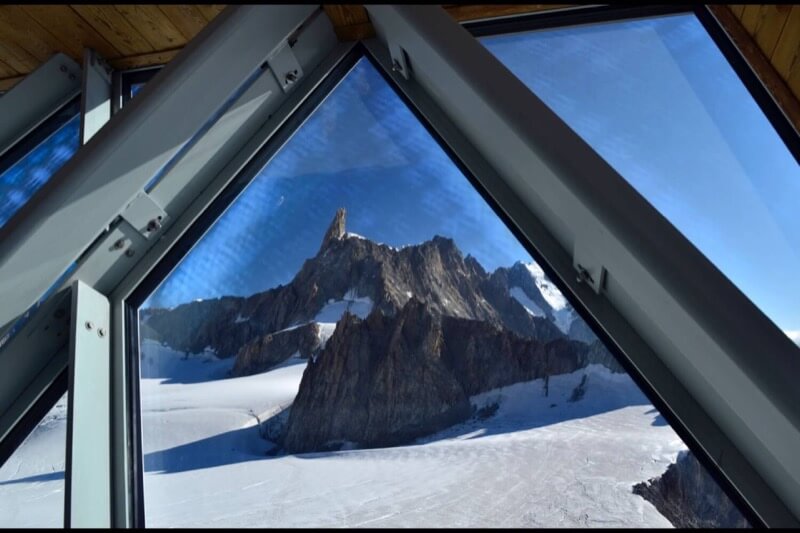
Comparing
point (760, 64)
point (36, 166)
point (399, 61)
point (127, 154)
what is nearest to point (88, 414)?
point (127, 154)

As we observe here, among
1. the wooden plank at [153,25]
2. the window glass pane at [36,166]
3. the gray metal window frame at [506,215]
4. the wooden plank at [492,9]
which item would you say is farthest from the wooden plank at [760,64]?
the window glass pane at [36,166]

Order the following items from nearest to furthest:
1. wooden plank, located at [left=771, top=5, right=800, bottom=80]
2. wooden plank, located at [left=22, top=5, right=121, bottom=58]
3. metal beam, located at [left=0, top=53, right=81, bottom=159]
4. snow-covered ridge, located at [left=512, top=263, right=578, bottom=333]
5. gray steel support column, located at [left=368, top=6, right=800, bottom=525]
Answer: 1. gray steel support column, located at [left=368, top=6, right=800, bottom=525]
2. snow-covered ridge, located at [left=512, top=263, right=578, bottom=333]
3. wooden plank, located at [left=771, top=5, right=800, bottom=80]
4. wooden plank, located at [left=22, top=5, right=121, bottom=58]
5. metal beam, located at [left=0, top=53, right=81, bottom=159]

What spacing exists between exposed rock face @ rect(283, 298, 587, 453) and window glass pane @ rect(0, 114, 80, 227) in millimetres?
1269

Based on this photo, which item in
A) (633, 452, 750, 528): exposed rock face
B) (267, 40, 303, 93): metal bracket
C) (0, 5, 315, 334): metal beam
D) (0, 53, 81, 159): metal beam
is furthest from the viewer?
(0, 53, 81, 159): metal beam

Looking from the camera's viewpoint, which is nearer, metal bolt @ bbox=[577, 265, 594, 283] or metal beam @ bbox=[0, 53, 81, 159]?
metal bolt @ bbox=[577, 265, 594, 283]

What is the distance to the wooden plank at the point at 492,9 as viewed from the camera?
1991 millimetres

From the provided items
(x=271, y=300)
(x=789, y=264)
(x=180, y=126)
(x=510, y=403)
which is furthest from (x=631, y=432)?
(x=180, y=126)

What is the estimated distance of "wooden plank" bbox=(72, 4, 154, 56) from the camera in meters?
1.96

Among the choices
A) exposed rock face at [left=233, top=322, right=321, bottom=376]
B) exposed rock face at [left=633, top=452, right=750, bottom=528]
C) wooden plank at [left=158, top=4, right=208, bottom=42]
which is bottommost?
exposed rock face at [left=633, top=452, right=750, bottom=528]

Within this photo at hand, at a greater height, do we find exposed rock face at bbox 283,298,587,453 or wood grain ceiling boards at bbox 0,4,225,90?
wood grain ceiling boards at bbox 0,4,225,90

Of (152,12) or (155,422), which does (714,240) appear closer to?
(155,422)

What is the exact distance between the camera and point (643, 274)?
99cm

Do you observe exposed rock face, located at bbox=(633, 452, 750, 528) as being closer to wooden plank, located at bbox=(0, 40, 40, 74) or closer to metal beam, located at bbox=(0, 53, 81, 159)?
metal beam, located at bbox=(0, 53, 81, 159)

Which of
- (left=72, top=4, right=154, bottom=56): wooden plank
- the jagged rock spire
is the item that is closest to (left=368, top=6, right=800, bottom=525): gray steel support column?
the jagged rock spire
